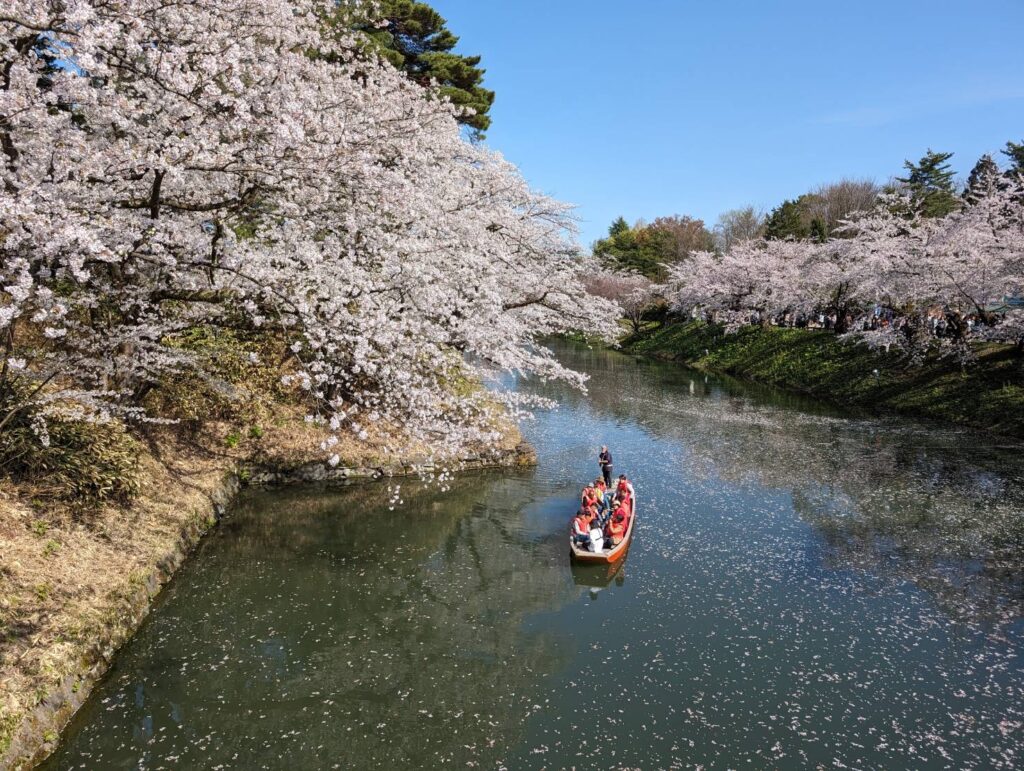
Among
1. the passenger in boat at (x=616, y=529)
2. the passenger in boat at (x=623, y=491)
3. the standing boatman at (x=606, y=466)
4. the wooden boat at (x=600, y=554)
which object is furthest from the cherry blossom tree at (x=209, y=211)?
the passenger in boat at (x=616, y=529)

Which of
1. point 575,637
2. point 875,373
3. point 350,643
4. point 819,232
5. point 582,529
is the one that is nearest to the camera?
point 350,643

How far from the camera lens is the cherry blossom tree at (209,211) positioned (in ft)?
25.7

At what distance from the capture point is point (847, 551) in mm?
13664

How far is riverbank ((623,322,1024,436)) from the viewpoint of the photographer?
82.4 feet

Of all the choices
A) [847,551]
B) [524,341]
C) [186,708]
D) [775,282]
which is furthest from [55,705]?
[775,282]

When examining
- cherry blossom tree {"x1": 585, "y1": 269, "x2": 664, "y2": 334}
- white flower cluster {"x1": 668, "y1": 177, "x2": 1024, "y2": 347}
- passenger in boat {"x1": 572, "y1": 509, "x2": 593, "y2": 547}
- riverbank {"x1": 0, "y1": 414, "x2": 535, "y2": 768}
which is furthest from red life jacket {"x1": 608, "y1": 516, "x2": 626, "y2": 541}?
cherry blossom tree {"x1": 585, "y1": 269, "x2": 664, "y2": 334}

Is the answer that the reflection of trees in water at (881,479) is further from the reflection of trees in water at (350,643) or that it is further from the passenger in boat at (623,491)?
the reflection of trees in water at (350,643)

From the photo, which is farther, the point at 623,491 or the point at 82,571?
the point at 623,491

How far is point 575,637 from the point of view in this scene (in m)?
10.0

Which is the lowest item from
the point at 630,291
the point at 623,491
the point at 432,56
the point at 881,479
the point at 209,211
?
the point at 623,491

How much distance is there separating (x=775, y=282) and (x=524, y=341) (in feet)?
96.8

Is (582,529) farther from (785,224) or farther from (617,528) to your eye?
(785,224)

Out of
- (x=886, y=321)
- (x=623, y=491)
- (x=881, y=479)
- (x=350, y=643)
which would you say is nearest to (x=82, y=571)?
(x=350, y=643)

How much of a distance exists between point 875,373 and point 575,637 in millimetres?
28351
